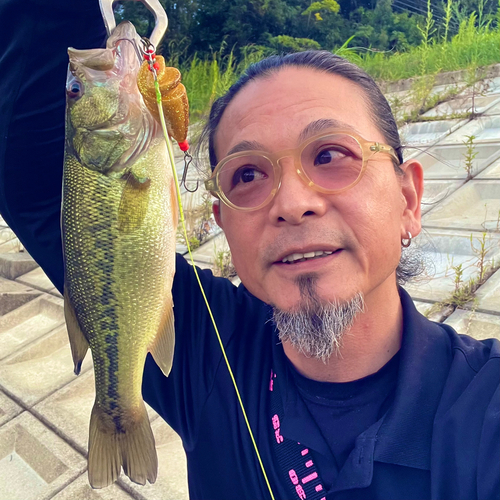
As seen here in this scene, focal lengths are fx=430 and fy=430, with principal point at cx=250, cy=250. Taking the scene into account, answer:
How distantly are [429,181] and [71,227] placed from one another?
4.21m

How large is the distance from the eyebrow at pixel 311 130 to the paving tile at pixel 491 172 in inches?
141

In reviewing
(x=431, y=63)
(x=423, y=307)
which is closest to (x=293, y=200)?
(x=423, y=307)

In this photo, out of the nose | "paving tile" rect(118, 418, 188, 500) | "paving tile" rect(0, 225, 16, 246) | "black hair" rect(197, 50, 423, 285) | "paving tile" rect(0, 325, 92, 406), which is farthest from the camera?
"paving tile" rect(0, 225, 16, 246)

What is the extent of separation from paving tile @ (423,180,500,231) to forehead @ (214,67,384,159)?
8.93ft

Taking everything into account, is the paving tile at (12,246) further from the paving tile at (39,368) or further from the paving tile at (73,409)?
the paving tile at (73,409)

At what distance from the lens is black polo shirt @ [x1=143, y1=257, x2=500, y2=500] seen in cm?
111

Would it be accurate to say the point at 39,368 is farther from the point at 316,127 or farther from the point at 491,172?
the point at 491,172

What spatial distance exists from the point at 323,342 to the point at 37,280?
420cm

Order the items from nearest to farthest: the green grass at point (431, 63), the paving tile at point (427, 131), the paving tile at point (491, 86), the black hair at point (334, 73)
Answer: the black hair at point (334, 73)
the paving tile at point (427, 131)
the paving tile at point (491, 86)
the green grass at point (431, 63)

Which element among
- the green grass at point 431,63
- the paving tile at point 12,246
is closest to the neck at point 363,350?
the paving tile at point 12,246

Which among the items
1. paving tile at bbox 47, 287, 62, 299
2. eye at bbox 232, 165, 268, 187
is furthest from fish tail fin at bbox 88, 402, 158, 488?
paving tile at bbox 47, 287, 62, 299

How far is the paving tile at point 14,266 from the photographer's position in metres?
A: 4.91

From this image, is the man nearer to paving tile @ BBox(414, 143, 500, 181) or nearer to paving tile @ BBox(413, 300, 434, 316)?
paving tile @ BBox(413, 300, 434, 316)

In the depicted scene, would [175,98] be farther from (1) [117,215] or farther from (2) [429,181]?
(2) [429,181]
